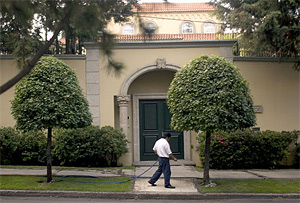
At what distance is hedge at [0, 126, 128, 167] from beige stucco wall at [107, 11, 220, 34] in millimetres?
3725

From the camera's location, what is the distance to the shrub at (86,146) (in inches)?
506

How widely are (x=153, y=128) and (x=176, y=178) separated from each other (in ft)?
12.6

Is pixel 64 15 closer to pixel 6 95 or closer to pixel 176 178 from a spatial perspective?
pixel 176 178

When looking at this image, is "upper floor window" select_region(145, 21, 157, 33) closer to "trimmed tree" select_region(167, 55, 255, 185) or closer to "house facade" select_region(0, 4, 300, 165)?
"trimmed tree" select_region(167, 55, 255, 185)

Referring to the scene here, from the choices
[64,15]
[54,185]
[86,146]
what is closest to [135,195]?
[54,185]

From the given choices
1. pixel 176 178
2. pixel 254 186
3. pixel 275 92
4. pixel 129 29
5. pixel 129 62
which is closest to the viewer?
pixel 254 186

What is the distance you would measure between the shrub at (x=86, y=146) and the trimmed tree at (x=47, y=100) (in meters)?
2.48

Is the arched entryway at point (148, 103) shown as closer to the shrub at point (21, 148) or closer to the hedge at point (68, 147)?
the hedge at point (68, 147)

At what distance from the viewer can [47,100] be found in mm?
9953

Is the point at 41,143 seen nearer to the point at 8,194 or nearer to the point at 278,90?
the point at 8,194

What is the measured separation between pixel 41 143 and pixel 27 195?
3844 mm

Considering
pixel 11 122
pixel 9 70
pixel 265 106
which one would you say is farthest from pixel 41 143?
pixel 265 106

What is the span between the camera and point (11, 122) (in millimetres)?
14156

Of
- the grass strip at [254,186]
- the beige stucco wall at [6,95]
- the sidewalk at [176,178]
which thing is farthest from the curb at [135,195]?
the beige stucco wall at [6,95]
